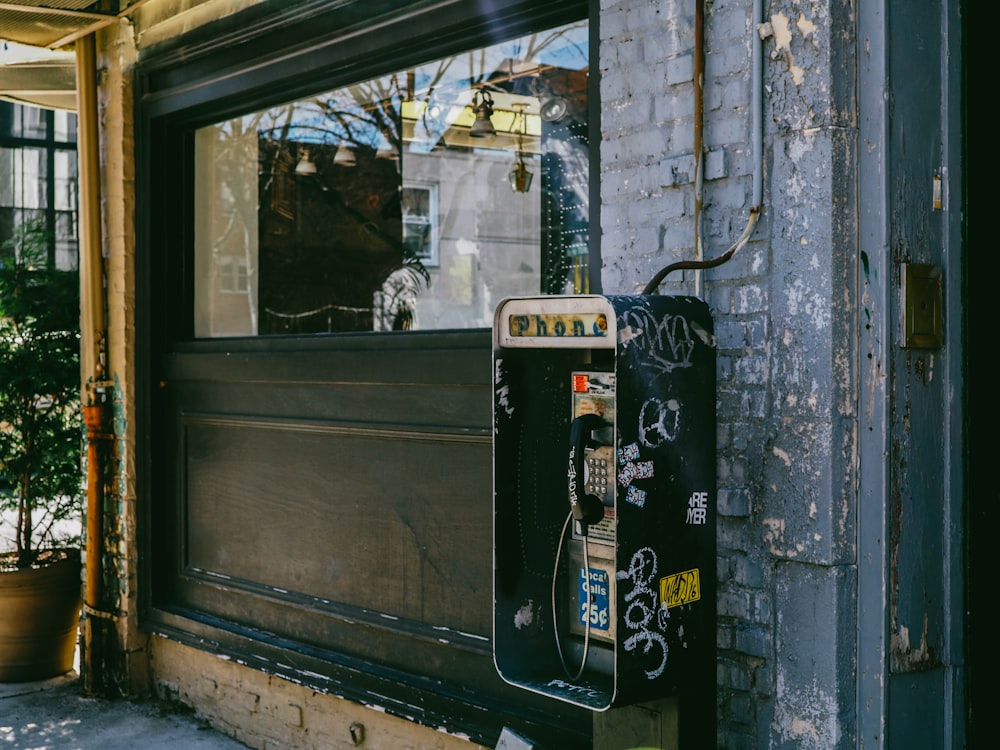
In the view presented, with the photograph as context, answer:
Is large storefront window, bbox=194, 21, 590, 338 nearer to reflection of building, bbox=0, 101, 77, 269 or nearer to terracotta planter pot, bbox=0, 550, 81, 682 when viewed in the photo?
terracotta planter pot, bbox=0, 550, 81, 682

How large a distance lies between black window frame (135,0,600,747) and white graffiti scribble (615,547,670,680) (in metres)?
0.85

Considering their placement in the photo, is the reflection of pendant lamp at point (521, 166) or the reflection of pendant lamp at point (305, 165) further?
the reflection of pendant lamp at point (305, 165)

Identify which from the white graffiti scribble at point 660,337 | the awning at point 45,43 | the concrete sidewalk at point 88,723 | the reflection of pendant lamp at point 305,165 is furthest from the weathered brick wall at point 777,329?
the awning at point 45,43

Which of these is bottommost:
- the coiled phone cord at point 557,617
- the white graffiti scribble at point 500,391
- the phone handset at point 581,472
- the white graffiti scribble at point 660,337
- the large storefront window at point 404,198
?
the coiled phone cord at point 557,617

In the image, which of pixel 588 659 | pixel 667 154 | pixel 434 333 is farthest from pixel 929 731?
pixel 434 333

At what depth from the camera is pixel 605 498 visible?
299 centimetres

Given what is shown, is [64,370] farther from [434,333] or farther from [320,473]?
[434,333]

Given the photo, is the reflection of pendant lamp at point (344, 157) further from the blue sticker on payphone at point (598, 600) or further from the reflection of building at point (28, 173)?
the reflection of building at point (28, 173)

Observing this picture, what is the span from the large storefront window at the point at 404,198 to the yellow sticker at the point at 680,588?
4.31ft

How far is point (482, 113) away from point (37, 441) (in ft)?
10.3

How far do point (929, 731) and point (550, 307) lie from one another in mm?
1500

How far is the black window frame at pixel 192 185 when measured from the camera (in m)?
4.01

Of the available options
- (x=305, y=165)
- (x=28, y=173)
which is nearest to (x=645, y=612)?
(x=305, y=165)

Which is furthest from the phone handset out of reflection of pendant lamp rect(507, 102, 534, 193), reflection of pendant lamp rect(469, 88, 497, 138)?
reflection of pendant lamp rect(469, 88, 497, 138)
